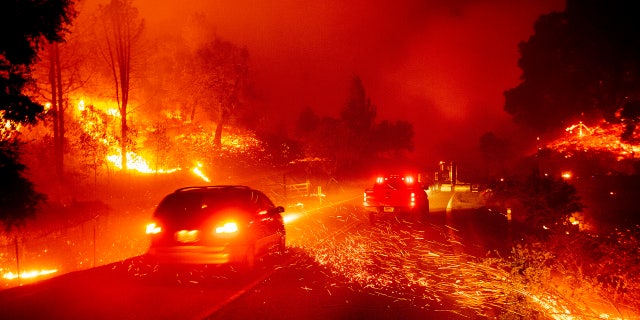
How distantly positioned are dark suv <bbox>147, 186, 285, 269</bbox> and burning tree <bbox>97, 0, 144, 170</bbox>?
21204mm

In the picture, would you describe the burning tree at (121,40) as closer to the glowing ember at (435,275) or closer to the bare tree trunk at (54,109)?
the bare tree trunk at (54,109)

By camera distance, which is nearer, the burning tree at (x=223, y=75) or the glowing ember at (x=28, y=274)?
the glowing ember at (x=28, y=274)

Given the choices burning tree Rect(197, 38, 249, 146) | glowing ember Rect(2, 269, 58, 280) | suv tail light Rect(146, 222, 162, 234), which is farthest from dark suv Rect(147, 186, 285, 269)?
burning tree Rect(197, 38, 249, 146)

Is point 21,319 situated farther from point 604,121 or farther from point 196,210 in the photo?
point 604,121

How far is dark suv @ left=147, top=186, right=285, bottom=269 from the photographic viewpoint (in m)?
8.96

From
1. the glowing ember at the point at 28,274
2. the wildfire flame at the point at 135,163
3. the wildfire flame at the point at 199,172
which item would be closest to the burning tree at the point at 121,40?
the wildfire flame at the point at 135,163

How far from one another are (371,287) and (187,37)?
117ft

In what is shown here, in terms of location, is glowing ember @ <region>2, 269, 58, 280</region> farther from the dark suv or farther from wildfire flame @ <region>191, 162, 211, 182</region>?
wildfire flame @ <region>191, 162, 211, 182</region>

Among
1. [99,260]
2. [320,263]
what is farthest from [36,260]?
[320,263]

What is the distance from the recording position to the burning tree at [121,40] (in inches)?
1164

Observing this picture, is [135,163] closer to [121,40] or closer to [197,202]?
[121,40]

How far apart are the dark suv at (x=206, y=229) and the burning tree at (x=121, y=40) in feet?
69.6

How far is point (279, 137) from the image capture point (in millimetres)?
56281

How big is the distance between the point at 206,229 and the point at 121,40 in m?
26.2
